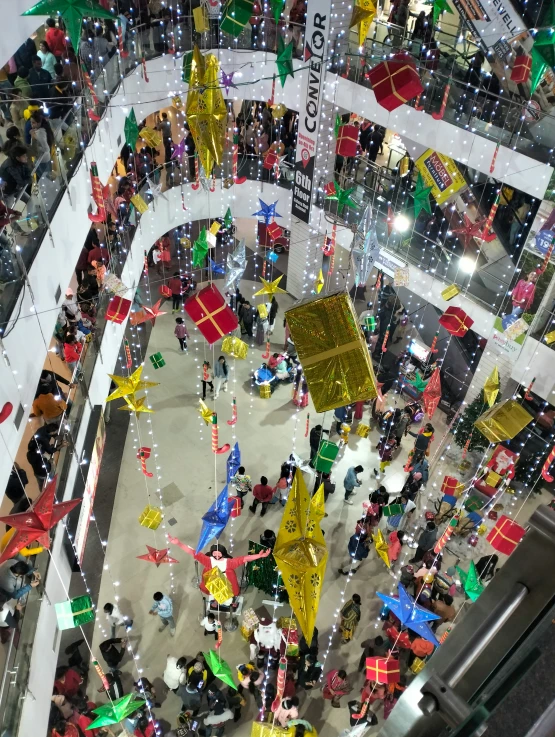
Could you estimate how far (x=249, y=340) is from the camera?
14117mm

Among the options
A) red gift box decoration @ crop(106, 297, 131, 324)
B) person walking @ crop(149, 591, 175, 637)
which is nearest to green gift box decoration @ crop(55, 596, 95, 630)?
person walking @ crop(149, 591, 175, 637)

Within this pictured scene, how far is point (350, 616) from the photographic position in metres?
8.17

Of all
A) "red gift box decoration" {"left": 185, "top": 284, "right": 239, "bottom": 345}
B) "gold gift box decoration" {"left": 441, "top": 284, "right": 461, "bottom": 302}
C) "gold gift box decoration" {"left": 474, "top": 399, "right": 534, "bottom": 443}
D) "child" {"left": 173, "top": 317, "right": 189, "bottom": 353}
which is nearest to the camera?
"red gift box decoration" {"left": 185, "top": 284, "right": 239, "bottom": 345}

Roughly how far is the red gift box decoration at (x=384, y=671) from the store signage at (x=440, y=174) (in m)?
7.06

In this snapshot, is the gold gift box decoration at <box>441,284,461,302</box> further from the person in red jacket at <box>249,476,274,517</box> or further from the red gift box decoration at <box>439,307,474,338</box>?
the person in red jacket at <box>249,476,274,517</box>

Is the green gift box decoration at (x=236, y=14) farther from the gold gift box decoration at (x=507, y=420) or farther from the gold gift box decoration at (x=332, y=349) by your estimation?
the gold gift box decoration at (x=507, y=420)

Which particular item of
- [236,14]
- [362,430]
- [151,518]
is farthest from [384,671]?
[236,14]

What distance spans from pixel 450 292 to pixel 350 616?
565cm

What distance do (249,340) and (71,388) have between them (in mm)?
6063

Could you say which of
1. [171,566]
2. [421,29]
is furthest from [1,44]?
[421,29]

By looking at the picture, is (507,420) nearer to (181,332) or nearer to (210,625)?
(210,625)

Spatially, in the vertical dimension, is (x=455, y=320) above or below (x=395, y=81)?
below

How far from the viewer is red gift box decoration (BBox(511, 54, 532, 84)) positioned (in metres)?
8.77

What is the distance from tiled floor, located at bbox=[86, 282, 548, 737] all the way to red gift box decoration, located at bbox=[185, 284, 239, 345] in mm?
4508
